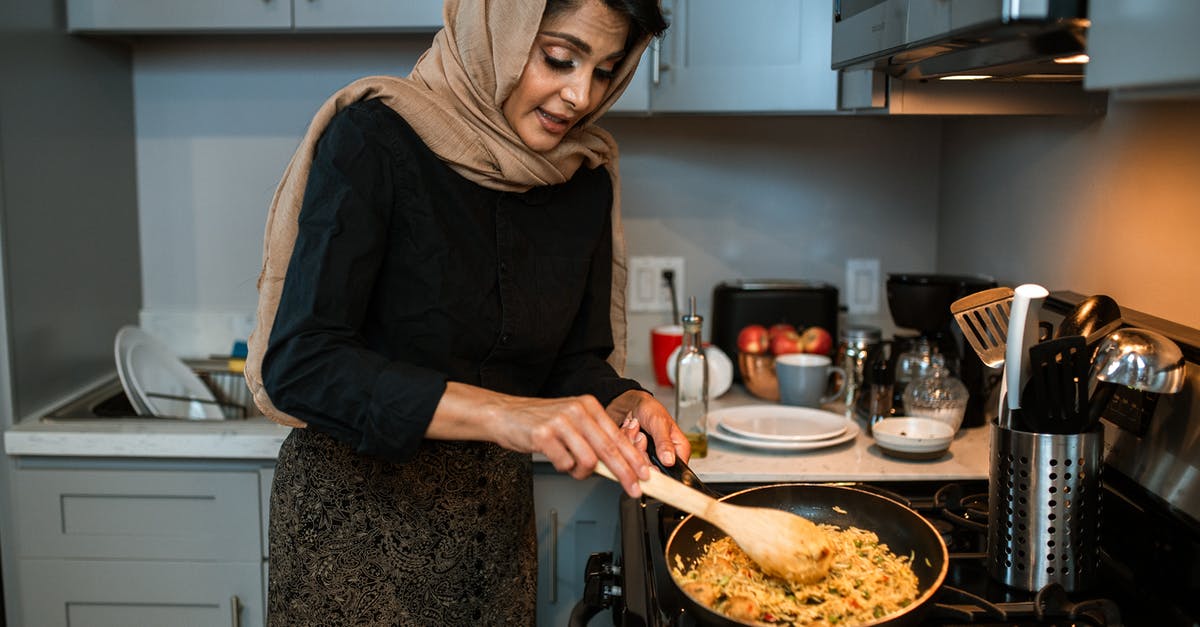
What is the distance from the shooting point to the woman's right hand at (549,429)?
105 centimetres

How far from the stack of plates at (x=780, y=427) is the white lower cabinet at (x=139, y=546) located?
32.9 inches

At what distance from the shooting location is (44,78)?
201 cm

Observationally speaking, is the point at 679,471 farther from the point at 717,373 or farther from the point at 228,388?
the point at 228,388

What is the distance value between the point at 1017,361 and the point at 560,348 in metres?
0.69

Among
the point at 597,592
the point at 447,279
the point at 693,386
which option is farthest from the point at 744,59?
the point at 597,592

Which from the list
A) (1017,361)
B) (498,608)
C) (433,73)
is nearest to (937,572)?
(1017,361)

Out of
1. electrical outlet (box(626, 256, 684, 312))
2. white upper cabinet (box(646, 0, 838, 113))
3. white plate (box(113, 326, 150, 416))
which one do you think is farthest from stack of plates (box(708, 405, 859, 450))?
white plate (box(113, 326, 150, 416))

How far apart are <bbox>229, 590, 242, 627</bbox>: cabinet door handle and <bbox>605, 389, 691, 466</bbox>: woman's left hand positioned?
2.90ft

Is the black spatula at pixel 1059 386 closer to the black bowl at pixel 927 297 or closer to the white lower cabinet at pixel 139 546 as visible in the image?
the black bowl at pixel 927 297

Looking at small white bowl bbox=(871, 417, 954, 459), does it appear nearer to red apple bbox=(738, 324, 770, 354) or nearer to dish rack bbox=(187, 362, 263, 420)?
red apple bbox=(738, 324, 770, 354)

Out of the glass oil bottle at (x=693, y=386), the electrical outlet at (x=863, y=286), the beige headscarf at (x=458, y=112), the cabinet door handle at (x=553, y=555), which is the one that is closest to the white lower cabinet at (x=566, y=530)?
the cabinet door handle at (x=553, y=555)

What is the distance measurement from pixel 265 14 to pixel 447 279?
94 centimetres

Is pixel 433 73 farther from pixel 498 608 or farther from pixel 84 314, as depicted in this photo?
pixel 84 314

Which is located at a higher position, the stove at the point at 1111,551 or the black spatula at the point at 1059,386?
the black spatula at the point at 1059,386
